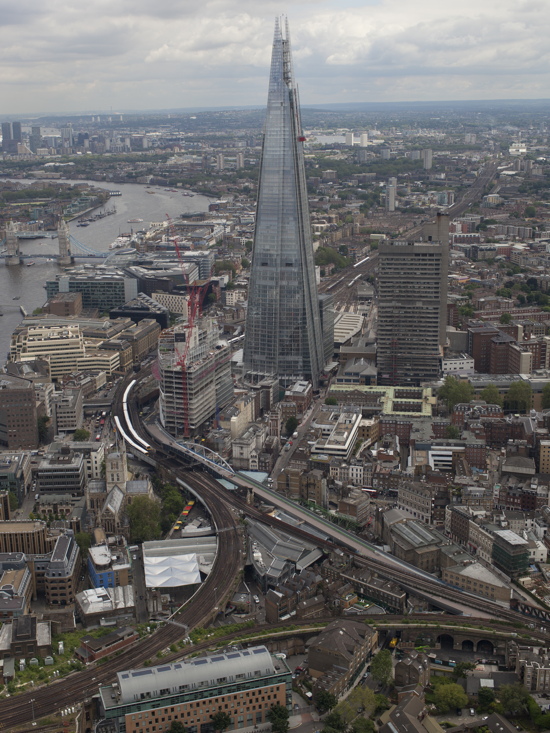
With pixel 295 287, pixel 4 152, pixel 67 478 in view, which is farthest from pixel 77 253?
pixel 4 152

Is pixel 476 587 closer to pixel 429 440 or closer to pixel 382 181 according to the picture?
pixel 429 440

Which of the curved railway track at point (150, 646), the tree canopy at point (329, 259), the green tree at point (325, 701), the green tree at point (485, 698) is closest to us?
the curved railway track at point (150, 646)

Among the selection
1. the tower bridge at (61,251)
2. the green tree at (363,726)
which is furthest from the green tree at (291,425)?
the tower bridge at (61,251)

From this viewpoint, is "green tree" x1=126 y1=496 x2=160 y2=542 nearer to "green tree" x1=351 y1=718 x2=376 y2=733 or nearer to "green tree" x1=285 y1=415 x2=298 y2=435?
"green tree" x1=285 y1=415 x2=298 y2=435

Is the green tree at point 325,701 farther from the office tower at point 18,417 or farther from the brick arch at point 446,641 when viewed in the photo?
the office tower at point 18,417

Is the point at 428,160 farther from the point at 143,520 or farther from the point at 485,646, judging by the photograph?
the point at 485,646

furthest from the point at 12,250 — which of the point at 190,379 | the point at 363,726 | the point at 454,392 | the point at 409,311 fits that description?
the point at 363,726

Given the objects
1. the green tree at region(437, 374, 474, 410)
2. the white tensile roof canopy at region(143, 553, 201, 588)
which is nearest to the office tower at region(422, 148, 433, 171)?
the green tree at region(437, 374, 474, 410)
